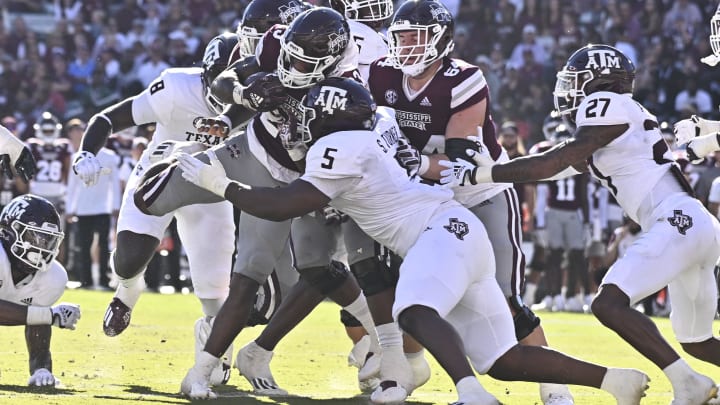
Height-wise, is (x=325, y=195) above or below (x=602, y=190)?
Answer: above

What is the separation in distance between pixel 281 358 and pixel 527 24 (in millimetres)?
10210

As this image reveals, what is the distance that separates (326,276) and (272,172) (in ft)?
1.87

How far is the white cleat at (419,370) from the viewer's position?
5.90m

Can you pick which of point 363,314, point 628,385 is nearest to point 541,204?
point 363,314

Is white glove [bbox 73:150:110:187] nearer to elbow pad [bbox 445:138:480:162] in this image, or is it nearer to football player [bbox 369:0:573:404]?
football player [bbox 369:0:573:404]

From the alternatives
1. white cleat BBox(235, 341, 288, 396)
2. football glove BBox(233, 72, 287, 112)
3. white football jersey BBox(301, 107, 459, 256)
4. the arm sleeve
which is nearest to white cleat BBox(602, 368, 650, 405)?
white football jersey BBox(301, 107, 459, 256)

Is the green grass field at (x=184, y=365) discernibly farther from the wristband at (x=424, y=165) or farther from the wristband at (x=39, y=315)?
the wristband at (x=424, y=165)

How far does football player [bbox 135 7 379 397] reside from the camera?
18.2 ft

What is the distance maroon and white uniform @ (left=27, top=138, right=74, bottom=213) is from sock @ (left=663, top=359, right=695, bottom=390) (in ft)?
31.8

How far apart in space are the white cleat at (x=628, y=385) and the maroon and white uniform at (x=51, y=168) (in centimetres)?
980

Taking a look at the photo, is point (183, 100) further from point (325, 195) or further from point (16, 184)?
point (16, 184)

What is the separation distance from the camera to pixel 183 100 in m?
6.78

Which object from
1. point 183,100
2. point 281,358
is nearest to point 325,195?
point 183,100

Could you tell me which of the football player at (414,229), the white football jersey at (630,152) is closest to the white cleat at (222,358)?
the football player at (414,229)
